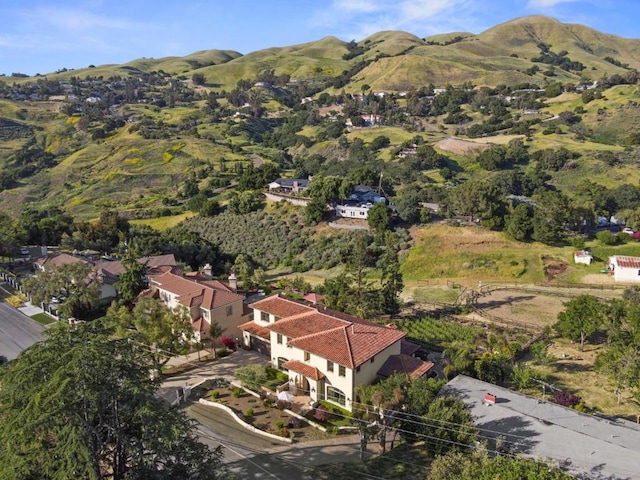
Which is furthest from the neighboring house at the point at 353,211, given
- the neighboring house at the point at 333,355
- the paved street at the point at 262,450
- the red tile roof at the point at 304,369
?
the paved street at the point at 262,450

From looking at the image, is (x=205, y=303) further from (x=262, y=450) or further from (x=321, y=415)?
(x=262, y=450)

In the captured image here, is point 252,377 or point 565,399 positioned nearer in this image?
point 565,399

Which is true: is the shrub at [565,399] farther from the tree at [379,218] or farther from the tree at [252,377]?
the tree at [379,218]

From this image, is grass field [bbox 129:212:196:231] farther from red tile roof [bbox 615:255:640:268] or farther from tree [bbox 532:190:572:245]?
red tile roof [bbox 615:255:640:268]

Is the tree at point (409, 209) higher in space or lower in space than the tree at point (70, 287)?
higher

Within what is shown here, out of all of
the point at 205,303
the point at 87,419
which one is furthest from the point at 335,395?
the point at 87,419

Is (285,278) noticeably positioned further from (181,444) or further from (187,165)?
(187,165)
